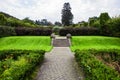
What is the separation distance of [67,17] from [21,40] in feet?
163

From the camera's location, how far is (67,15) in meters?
83.1

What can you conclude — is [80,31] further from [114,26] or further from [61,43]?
[61,43]

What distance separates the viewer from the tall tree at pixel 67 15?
8212 cm

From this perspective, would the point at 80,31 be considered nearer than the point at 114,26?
No

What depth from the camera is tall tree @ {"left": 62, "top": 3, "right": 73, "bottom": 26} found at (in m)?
82.1

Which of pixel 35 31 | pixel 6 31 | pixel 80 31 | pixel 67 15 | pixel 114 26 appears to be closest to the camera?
pixel 114 26

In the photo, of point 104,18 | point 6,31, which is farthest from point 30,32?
point 104,18

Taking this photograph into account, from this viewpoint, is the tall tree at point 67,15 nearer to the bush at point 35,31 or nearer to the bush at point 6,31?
the bush at point 35,31

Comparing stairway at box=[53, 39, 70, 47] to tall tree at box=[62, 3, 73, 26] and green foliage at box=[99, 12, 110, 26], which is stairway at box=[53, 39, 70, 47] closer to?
green foliage at box=[99, 12, 110, 26]

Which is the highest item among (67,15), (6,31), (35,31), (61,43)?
(67,15)

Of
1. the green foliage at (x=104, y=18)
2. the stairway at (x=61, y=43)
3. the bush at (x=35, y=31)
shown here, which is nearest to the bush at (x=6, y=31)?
the bush at (x=35, y=31)

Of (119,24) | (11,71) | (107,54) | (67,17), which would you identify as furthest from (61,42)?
(67,17)

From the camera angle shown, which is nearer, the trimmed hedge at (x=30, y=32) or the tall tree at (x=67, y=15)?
the trimmed hedge at (x=30, y=32)

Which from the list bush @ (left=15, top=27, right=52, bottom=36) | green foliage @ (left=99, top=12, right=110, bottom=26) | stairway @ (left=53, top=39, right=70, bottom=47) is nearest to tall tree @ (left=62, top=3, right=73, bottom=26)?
green foliage @ (left=99, top=12, right=110, bottom=26)
